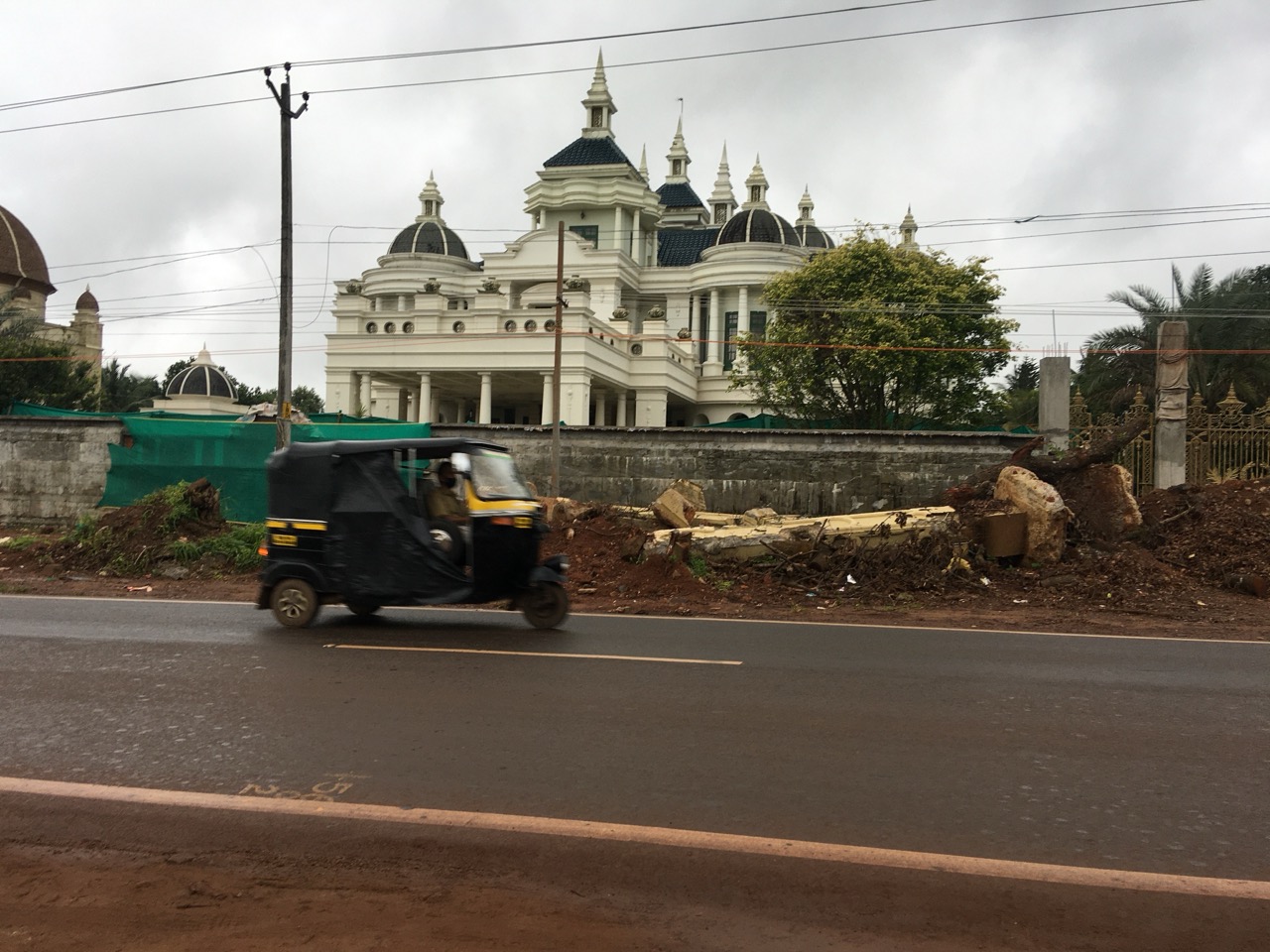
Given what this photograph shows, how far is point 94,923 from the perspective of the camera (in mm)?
3428

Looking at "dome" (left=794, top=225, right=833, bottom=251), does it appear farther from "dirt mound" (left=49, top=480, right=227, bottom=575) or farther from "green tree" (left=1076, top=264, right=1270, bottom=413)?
"dirt mound" (left=49, top=480, right=227, bottom=575)

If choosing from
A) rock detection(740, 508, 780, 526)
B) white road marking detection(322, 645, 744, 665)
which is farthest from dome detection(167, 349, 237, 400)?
white road marking detection(322, 645, 744, 665)

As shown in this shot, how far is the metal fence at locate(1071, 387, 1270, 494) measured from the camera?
711 inches

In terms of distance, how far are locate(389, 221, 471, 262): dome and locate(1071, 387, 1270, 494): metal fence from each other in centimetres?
4174

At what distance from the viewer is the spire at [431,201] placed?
2381 inches

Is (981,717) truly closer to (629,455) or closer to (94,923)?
(94,923)

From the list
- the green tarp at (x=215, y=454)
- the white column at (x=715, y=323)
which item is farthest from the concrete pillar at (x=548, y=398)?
the green tarp at (x=215, y=454)

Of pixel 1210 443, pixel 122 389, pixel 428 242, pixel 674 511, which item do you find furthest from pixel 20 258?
pixel 1210 443

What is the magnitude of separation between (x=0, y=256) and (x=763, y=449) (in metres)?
59.8

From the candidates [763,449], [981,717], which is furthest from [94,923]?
[763,449]

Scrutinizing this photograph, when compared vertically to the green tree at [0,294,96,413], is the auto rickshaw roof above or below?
below

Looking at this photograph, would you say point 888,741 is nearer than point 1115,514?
Yes

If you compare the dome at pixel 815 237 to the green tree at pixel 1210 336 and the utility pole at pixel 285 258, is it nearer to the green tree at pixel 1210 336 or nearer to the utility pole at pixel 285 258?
the green tree at pixel 1210 336

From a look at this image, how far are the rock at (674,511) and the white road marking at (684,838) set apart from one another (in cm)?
1180
